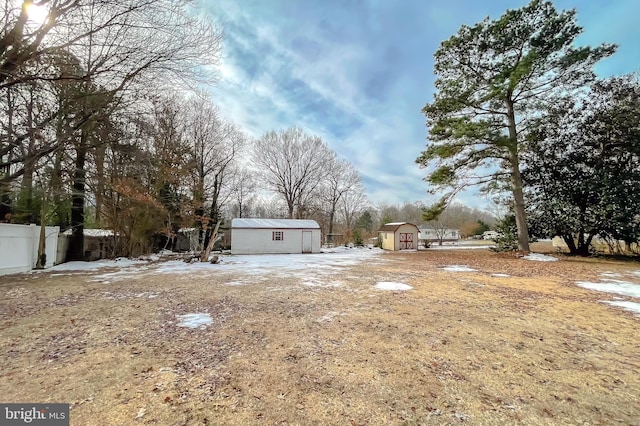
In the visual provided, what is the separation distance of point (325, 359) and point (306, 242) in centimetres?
1856

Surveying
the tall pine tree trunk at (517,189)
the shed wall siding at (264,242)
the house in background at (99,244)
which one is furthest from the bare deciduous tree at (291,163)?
the tall pine tree trunk at (517,189)

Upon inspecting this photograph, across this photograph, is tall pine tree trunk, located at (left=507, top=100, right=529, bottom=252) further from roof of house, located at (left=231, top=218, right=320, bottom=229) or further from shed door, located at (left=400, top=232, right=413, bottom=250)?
roof of house, located at (left=231, top=218, right=320, bottom=229)

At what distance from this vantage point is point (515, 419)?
2.16 meters

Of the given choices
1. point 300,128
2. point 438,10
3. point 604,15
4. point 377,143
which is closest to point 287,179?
point 300,128

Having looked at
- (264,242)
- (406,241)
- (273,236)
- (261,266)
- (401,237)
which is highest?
(273,236)

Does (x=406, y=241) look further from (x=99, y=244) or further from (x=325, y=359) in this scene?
(x=325, y=359)

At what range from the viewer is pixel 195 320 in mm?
4617

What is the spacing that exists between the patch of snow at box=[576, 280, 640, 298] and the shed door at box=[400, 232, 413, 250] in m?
17.2

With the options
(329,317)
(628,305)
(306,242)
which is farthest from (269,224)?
(628,305)

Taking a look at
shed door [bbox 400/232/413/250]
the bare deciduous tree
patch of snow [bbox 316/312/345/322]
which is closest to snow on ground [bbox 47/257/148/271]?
patch of snow [bbox 316/312/345/322]

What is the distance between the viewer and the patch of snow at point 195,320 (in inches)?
172

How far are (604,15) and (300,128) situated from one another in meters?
24.0

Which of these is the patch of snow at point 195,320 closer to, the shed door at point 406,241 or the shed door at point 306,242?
the shed door at point 306,242

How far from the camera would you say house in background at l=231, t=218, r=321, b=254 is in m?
19.8
